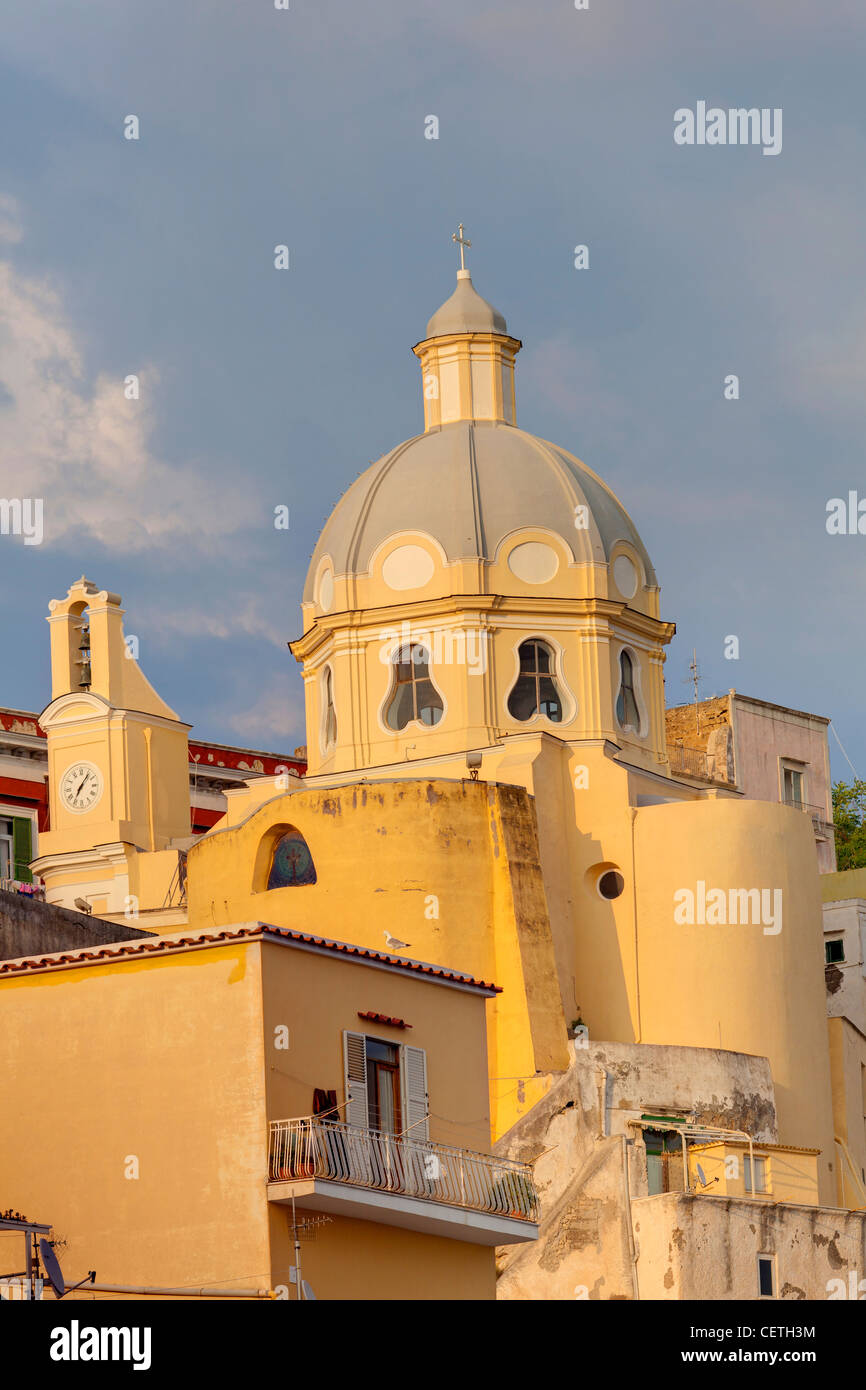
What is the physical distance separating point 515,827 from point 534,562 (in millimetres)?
7012

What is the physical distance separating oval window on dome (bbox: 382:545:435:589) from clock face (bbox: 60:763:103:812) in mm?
6722

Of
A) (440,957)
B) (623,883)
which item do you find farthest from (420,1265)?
(623,883)

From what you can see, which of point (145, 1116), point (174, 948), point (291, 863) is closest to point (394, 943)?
point (291, 863)

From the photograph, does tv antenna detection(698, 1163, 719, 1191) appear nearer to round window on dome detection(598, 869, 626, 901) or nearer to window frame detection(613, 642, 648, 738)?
round window on dome detection(598, 869, 626, 901)

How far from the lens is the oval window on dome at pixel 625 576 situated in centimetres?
4888

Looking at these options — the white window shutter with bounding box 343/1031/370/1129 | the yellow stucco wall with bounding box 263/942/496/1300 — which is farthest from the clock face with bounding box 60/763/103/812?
the white window shutter with bounding box 343/1031/370/1129

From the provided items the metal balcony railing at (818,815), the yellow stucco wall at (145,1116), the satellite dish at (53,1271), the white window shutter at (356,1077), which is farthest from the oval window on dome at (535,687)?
the satellite dish at (53,1271)

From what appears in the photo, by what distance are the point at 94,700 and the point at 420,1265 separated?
24.9 meters

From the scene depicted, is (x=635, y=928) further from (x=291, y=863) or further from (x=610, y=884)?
(x=291, y=863)

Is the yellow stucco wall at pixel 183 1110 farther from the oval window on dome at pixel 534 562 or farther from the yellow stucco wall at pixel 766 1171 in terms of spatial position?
the oval window on dome at pixel 534 562

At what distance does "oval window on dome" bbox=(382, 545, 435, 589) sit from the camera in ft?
157

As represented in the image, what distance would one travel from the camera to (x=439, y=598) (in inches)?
1865
